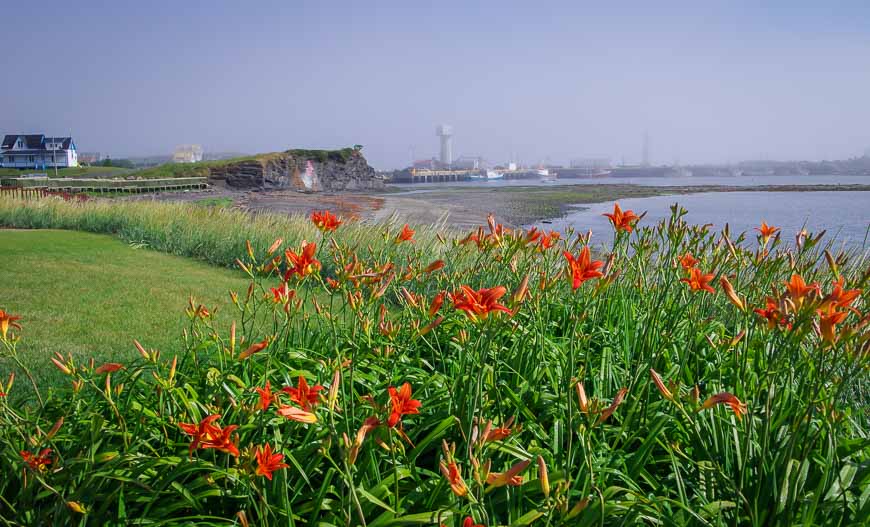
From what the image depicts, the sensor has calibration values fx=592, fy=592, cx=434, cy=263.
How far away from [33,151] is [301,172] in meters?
35.8

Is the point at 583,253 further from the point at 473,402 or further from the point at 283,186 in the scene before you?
the point at 283,186

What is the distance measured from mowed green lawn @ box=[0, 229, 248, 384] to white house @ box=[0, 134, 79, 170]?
59.4 m

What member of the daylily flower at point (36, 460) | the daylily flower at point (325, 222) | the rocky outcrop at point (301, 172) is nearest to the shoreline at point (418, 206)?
the rocky outcrop at point (301, 172)

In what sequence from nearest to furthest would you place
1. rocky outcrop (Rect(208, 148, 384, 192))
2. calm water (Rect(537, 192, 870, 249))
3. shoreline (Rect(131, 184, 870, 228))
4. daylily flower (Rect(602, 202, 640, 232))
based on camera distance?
daylily flower (Rect(602, 202, 640, 232)), calm water (Rect(537, 192, 870, 249)), shoreline (Rect(131, 184, 870, 228)), rocky outcrop (Rect(208, 148, 384, 192))

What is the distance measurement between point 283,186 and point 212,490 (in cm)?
3996

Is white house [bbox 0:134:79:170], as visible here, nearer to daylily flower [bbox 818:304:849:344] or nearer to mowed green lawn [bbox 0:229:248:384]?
mowed green lawn [bbox 0:229:248:384]

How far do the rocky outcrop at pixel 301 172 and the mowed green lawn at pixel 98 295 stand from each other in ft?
91.9

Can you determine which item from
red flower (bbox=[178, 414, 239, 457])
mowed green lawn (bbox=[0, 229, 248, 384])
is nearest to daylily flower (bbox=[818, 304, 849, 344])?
red flower (bbox=[178, 414, 239, 457])

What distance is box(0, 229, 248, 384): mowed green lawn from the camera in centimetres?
443

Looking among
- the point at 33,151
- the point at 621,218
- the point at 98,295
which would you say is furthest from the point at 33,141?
the point at 621,218

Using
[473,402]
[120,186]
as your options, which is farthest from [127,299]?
[120,186]

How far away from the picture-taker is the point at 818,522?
5.03ft

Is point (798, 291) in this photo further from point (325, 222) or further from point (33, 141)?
point (33, 141)

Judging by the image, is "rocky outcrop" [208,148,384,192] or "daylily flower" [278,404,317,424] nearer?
"daylily flower" [278,404,317,424]
